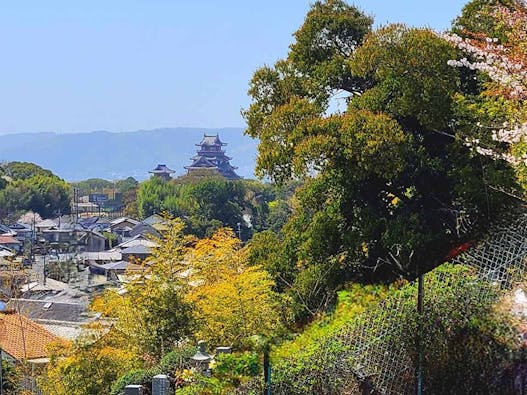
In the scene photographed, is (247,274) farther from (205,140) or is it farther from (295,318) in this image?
(205,140)

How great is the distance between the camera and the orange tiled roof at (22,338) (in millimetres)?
14203

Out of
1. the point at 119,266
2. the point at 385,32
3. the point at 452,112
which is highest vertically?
the point at 385,32

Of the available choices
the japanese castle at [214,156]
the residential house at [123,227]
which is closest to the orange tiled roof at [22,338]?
the residential house at [123,227]

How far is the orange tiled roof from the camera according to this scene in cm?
1420

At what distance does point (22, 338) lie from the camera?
14.5m

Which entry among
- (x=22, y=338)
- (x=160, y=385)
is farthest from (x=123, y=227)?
(x=160, y=385)

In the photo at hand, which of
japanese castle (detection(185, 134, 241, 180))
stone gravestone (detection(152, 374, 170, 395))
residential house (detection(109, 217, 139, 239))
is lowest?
residential house (detection(109, 217, 139, 239))

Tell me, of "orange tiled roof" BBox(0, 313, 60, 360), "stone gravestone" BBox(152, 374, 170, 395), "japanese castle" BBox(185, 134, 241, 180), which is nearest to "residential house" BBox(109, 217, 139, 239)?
"japanese castle" BBox(185, 134, 241, 180)

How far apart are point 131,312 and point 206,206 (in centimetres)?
3340

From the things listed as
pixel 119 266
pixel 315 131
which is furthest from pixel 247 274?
pixel 119 266

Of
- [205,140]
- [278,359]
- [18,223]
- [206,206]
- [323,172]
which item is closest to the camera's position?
[278,359]

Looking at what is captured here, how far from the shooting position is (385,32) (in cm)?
686

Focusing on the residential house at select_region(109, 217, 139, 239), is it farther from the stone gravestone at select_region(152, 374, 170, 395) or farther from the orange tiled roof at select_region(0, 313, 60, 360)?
the stone gravestone at select_region(152, 374, 170, 395)

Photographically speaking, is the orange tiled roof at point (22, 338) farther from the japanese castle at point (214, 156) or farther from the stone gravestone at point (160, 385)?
the japanese castle at point (214, 156)
